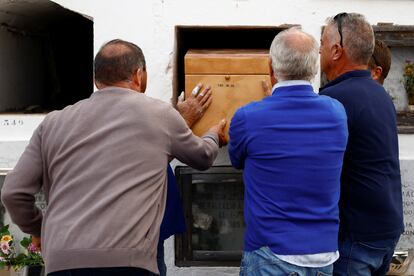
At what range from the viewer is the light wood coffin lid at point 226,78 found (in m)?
3.25

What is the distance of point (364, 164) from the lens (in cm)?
270

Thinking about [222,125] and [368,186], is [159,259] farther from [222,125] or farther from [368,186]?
[368,186]

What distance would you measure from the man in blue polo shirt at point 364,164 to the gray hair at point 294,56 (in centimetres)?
26

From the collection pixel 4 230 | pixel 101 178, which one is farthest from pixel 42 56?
pixel 101 178

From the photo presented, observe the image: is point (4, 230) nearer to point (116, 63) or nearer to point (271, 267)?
point (116, 63)

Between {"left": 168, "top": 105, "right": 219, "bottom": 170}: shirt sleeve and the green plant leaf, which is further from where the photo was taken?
the green plant leaf

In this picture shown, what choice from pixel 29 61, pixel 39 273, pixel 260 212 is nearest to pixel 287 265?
pixel 260 212

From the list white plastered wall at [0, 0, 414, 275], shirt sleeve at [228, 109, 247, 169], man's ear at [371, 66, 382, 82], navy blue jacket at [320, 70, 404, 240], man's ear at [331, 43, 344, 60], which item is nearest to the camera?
shirt sleeve at [228, 109, 247, 169]

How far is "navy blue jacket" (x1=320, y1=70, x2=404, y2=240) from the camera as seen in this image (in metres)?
2.69

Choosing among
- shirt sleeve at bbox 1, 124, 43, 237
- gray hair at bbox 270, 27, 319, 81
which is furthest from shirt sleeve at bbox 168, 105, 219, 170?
shirt sleeve at bbox 1, 124, 43, 237

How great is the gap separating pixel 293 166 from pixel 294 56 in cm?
45

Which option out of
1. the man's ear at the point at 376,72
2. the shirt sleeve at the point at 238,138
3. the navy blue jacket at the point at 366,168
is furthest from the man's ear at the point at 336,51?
the shirt sleeve at the point at 238,138

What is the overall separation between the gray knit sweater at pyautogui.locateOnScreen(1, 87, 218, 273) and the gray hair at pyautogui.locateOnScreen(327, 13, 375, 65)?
0.84 meters

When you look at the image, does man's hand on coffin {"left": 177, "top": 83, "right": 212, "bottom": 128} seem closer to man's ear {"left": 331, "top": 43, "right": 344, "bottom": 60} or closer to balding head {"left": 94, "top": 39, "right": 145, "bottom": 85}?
balding head {"left": 94, "top": 39, "right": 145, "bottom": 85}
